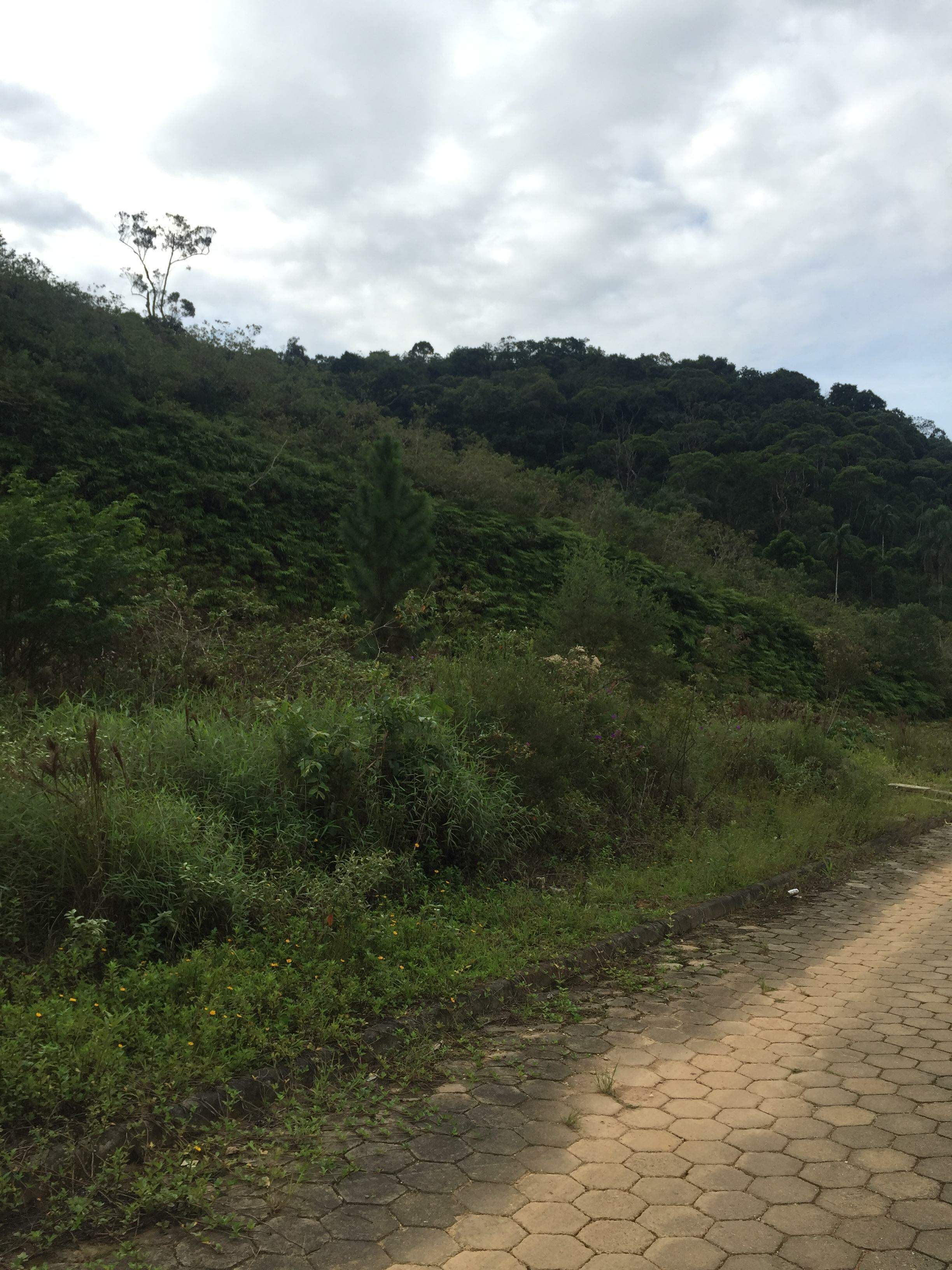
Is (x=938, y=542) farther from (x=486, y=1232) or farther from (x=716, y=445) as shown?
(x=486, y=1232)

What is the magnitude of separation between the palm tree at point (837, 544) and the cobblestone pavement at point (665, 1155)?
2130 inches

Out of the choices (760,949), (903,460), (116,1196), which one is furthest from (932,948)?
(903,460)

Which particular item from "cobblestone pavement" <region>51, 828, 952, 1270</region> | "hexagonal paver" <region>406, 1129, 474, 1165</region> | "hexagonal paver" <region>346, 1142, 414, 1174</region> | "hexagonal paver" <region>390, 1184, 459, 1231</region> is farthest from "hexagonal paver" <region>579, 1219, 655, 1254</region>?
"hexagonal paver" <region>346, 1142, 414, 1174</region>

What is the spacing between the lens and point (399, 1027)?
4.14 meters

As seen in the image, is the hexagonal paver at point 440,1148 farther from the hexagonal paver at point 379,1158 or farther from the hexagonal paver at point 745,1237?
the hexagonal paver at point 745,1237

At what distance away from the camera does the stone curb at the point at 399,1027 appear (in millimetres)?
3066

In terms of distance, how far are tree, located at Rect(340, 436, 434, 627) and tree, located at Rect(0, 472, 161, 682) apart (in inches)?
310

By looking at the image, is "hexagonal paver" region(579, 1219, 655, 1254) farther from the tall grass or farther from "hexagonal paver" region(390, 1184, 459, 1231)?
the tall grass

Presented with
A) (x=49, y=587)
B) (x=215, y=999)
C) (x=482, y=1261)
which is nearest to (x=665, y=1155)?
(x=482, y=1261)

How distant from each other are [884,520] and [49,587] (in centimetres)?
6329

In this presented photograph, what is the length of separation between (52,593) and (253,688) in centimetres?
263

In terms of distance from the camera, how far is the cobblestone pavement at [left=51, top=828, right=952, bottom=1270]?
2652 mm

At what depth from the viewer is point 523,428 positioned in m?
57.7

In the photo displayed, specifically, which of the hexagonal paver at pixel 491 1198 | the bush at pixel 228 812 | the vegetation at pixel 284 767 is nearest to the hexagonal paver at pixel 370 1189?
the hexagonal paver at pixel 491 1198
